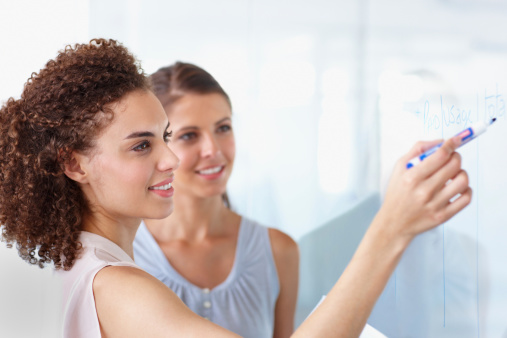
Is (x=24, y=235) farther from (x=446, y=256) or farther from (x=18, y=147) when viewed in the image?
(x=446, y=256)

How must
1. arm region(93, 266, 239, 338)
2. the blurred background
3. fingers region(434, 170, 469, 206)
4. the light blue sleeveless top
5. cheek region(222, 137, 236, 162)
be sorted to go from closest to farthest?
fingers region(434, 170, 469, 206)
arm region(93, 266, 239, 338)
the blurred background
the light blue sleeveless top
cheek region(222, 137, 236, 162)

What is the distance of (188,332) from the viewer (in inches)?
30.6

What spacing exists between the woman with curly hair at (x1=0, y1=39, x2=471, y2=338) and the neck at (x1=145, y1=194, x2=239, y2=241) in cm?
50

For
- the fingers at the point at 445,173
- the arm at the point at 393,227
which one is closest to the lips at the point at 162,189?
the arm at the point at 393,227

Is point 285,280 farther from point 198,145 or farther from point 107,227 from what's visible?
point 107,227

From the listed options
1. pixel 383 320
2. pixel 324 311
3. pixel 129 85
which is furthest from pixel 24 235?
pixel 383 320

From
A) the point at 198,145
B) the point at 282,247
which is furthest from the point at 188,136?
the point at 282,247

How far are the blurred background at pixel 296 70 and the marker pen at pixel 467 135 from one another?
336mm

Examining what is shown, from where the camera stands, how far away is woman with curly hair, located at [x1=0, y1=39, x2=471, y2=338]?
2.86 feet

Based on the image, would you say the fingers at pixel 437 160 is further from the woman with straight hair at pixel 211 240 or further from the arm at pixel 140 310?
the woman with straight hair at pixel 211 240

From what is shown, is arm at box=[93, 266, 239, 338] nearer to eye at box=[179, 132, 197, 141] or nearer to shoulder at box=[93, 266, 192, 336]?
shoulder at box=[93, 266, 192, 336]

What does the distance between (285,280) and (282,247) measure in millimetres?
86

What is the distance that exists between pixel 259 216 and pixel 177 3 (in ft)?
2.51

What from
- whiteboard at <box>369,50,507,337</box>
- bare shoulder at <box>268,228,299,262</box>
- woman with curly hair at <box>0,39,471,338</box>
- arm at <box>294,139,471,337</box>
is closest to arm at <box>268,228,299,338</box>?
bare shoulder at <box>268,228,299,262</box>
